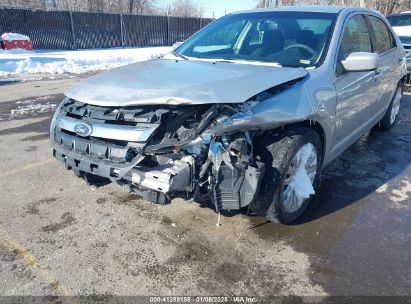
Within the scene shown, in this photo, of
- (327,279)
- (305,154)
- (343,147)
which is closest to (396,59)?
(343,147)

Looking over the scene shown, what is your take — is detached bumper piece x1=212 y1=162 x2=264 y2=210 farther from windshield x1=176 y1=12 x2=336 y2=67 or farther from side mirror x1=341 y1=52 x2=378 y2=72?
side mirror x1=341 y1=52 x2=378 y2=72

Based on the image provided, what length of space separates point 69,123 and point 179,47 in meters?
2.05

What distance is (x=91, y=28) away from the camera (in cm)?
2136

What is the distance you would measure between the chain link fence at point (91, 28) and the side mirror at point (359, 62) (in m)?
19.2

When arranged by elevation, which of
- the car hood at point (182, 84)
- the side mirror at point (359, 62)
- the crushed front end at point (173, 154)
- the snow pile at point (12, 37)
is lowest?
the snow pile at point (12, 37)

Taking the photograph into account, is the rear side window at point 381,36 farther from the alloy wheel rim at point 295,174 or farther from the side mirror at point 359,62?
the alloy wheel rim at point 295,174

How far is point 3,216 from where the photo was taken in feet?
11.3

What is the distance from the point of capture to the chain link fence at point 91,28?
18828 mm

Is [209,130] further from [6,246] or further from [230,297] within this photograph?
[6,246]

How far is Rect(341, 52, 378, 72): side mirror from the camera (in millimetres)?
3426

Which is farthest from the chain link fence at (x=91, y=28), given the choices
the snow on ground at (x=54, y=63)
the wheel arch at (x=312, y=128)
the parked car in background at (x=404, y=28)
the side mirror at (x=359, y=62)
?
the wheel arch at (x=312, y=128)

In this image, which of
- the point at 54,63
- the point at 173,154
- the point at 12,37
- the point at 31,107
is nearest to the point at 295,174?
the point at 173,154

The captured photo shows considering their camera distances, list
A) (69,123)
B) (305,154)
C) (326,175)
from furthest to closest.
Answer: (326,175), (305,154), (69,123)

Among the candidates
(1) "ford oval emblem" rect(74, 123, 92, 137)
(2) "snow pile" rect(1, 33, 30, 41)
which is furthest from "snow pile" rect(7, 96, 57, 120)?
(2) "snow pile" rect(1, 33, 30, 41)
